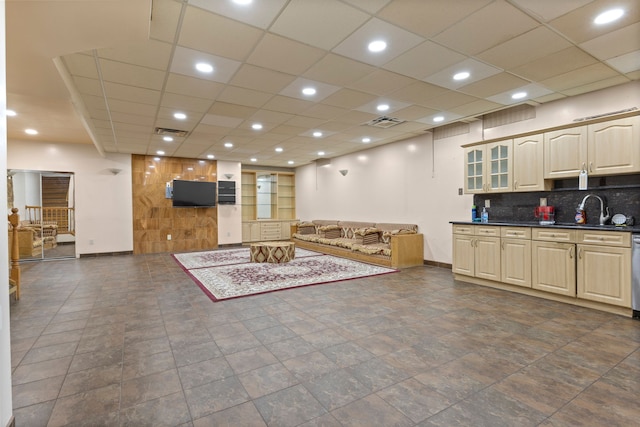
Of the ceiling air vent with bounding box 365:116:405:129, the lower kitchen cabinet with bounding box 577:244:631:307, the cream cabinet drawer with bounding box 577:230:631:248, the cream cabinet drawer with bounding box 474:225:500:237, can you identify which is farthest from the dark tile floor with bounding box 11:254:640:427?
the ceiling air vent with bounding box 365:116:405:129

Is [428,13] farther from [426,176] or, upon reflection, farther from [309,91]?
[426,176]

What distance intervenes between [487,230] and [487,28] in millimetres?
2936

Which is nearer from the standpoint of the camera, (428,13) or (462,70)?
(428,13)

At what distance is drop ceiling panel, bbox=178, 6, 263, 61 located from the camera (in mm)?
2533

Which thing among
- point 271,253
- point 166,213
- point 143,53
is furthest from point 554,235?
point 166,213

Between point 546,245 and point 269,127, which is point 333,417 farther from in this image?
point 269,127

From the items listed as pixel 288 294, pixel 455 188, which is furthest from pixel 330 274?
pixel 455 188

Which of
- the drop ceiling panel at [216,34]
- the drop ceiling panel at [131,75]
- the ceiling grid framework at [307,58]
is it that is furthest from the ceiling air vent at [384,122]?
the drop ceiling panel at [131,75]

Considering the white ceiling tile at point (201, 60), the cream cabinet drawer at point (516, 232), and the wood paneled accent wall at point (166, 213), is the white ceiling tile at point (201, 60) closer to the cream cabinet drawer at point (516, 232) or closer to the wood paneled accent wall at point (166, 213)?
the cream cabinet drawer at point (516, 232)

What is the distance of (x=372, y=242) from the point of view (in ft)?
23.6

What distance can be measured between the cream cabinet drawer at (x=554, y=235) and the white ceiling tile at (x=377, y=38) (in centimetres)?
293

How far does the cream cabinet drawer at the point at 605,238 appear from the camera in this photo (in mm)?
3376

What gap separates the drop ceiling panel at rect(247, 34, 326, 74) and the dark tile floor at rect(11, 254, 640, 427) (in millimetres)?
2766

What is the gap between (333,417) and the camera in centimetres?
178
